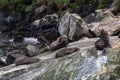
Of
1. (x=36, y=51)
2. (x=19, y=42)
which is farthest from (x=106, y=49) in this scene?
(x=19, y=42)

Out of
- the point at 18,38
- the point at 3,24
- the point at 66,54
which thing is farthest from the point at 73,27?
the point at 3,24

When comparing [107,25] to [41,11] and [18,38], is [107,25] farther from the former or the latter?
[41,11]

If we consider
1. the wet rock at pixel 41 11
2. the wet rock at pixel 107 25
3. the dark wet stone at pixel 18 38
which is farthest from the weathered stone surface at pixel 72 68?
the wet rock at pixel 41 11

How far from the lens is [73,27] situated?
3109cm

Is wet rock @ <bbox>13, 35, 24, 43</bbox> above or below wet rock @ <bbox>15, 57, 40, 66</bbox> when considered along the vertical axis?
below

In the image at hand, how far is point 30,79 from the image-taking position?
19297 mm

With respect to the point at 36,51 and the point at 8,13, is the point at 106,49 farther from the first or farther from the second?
the point at 8,13

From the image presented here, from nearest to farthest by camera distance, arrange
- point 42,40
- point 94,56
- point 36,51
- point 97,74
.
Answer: point 97,74, point 94,56, point 36,51, point 42,40

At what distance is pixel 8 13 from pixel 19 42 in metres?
21.9

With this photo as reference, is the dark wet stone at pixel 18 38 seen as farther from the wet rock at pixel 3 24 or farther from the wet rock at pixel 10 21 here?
the wet rock at pixel 10 21

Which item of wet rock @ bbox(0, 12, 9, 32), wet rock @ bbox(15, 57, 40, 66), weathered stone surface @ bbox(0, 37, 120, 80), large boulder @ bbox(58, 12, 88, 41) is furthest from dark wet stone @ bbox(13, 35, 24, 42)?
weathered stone surface @ bbox(0, 37, 120, 80)

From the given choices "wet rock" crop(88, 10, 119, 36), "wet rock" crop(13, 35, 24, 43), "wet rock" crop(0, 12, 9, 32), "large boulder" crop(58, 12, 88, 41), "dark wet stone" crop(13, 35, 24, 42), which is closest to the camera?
"wet rock" crop(88, 10, 119, 36)

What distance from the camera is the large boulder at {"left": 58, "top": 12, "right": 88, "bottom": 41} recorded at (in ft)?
96.9

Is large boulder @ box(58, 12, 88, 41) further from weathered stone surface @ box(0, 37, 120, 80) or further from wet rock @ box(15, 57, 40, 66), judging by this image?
weathered stone surface @ box(0, 37, 120, 80)
